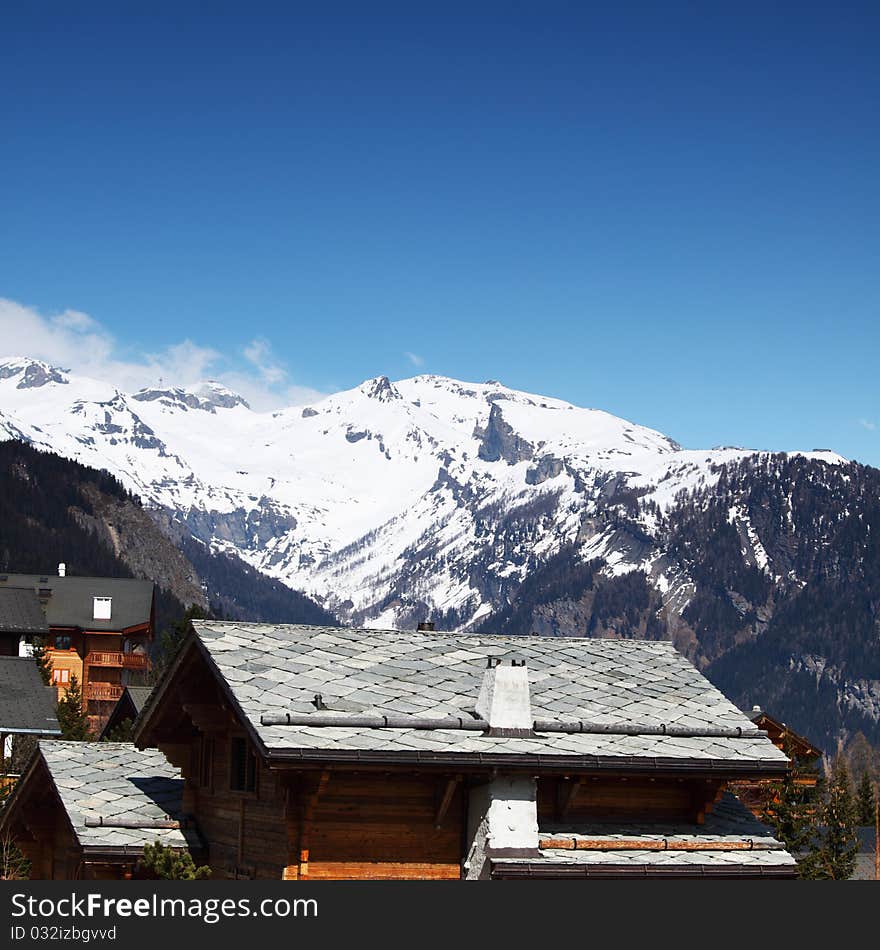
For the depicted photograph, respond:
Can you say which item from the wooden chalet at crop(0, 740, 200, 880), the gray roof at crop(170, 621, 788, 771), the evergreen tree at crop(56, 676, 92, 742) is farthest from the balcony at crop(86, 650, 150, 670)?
the gray roof at crop(170, 621, 788, 771)

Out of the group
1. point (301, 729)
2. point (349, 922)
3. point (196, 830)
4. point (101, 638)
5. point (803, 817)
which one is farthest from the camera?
point (101, 638)

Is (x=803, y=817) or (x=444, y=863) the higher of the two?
(x=444, y=863)

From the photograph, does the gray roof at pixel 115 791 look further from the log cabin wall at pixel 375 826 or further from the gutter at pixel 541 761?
the gutter at pixel 541 761

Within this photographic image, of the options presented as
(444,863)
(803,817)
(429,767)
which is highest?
(429,767)

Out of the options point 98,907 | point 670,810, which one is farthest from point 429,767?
point 98,907

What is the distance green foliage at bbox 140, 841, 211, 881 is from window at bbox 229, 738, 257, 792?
1444 mm

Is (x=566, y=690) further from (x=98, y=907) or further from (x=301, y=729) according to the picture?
(x=98, y=907)

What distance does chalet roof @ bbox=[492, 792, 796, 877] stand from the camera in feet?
67.3

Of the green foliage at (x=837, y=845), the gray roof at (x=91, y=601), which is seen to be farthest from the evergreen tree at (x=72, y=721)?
the gray roof at (x=91, y=601)

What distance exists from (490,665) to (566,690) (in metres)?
1.56

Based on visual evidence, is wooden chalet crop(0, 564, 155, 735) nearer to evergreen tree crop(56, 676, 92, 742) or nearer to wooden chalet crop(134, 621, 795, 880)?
evergreen tree crop(56, 676, 92, 742)

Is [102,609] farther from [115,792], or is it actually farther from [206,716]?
[206,716]

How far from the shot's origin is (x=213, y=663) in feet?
71.7

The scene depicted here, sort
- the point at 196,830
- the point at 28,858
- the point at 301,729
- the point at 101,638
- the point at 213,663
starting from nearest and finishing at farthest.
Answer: the point at 301,729
the point at 213,663
the point at 196,830
the point at 28,858
the point at 101,638
